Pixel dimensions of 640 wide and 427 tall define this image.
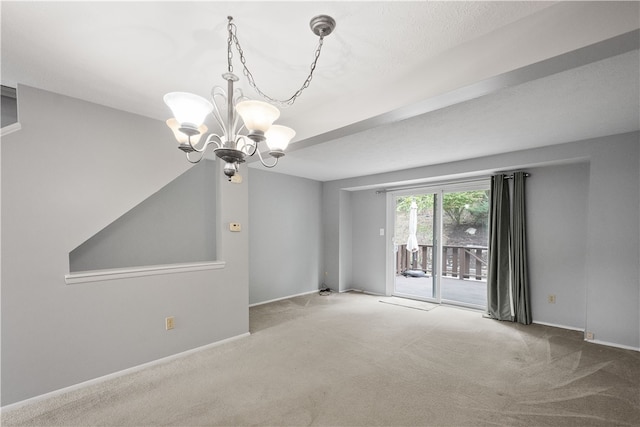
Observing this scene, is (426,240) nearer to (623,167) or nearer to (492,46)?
(623,167)

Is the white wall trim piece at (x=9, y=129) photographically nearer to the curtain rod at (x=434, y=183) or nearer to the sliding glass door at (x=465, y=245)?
the curtain rod at (x=434, y=183)

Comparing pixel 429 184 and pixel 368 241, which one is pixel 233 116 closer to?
pixel 429 184

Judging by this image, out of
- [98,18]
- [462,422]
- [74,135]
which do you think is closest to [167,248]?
[74,135]

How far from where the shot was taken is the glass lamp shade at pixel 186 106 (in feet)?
4.34

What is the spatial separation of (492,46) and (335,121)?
3.93ft

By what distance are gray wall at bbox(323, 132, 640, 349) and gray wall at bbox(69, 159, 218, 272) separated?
3.21 meters

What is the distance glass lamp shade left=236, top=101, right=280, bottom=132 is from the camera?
1.39 m

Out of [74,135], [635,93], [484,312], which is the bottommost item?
[484,312]

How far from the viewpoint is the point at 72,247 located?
2342mm

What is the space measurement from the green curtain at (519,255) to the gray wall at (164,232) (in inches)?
163

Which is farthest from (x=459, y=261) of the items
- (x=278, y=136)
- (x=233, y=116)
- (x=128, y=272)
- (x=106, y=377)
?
(x=106, y=377)

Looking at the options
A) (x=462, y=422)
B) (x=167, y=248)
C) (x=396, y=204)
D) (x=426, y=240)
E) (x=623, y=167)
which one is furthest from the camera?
(x=396, y=204)

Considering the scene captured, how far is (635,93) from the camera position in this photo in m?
2.13

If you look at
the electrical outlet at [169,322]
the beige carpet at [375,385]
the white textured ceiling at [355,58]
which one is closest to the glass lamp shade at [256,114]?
the white textured ceiling at [355,58]
